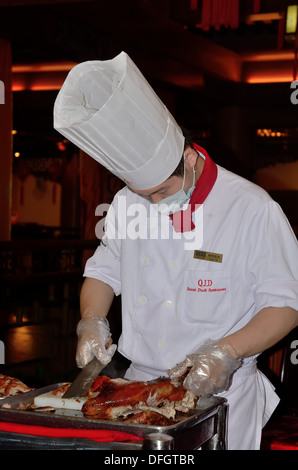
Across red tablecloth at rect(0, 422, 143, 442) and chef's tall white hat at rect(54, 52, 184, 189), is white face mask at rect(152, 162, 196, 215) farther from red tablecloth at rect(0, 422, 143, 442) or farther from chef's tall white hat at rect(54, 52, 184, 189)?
red tablecloth at rect(0, 422, 143, 442)

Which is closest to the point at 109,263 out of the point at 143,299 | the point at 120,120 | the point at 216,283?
the point at 143,299

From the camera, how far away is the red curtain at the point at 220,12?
431 cm

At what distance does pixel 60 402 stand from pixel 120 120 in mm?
899

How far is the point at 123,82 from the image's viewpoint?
6.71 ft

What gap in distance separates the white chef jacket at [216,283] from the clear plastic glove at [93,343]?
0.34ft

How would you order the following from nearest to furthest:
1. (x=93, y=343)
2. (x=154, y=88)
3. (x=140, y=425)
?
1. (x=140, y=425)
2. (x=93, y=343)
3. (x=154, y=88)

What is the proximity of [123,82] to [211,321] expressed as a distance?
89 cm

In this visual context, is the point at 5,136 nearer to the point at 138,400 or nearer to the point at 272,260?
the point at 272,260

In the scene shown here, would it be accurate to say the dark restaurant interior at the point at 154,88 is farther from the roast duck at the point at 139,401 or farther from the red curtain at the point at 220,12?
the roast duck at the point at 139,401

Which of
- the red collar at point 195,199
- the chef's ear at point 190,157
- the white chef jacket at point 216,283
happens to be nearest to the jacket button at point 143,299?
the white chef jacket at point 216,283

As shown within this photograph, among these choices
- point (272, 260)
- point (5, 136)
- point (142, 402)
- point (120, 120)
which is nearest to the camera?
point (142, 402)

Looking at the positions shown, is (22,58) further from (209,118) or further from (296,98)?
(296,98)

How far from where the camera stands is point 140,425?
5.48 ft
